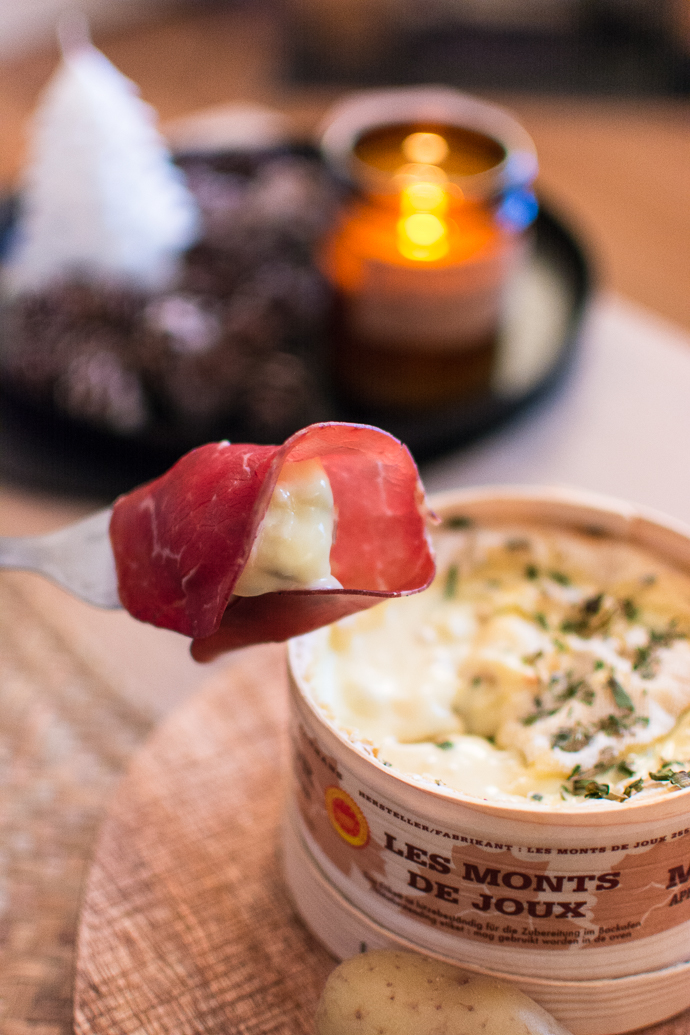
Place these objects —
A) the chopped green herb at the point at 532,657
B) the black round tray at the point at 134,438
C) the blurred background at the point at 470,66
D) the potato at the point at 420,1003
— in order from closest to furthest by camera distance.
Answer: the potato at the point at 420,1003
the chopped green herb at the point at 532,657
the black round tray at the point at 134,438
the blurred background at the point at 470,66

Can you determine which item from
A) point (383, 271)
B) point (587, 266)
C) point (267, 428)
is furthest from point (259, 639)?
point (587, 266)

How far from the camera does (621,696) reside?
0.61 m

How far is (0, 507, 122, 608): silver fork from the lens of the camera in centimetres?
67

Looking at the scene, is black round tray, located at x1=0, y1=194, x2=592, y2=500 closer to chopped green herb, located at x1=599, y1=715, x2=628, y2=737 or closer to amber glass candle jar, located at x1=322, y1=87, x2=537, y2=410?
amber glass candle jar, located at x1=322, y1=87, x2=537, y2=410

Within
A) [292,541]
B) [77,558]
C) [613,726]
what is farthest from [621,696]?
[77,558]

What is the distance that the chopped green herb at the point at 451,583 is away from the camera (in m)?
0.71

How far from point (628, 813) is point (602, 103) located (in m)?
1.92

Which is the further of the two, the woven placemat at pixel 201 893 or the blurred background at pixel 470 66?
the blurred background at pixel 470 66

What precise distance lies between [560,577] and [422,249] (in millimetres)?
537

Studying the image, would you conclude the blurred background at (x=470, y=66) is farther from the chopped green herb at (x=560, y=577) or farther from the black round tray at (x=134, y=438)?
the chopped green herb at (x=560, y=577)

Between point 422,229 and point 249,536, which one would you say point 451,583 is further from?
point 422,229

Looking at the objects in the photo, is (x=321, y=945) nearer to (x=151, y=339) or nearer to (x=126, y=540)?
Result: (x=126, y=540)

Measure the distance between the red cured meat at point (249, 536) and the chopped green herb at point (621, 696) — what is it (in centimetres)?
14

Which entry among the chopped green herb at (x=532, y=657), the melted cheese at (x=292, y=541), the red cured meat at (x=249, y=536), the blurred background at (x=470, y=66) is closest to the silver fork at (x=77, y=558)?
the red cured meat at (x=249, y=536)
